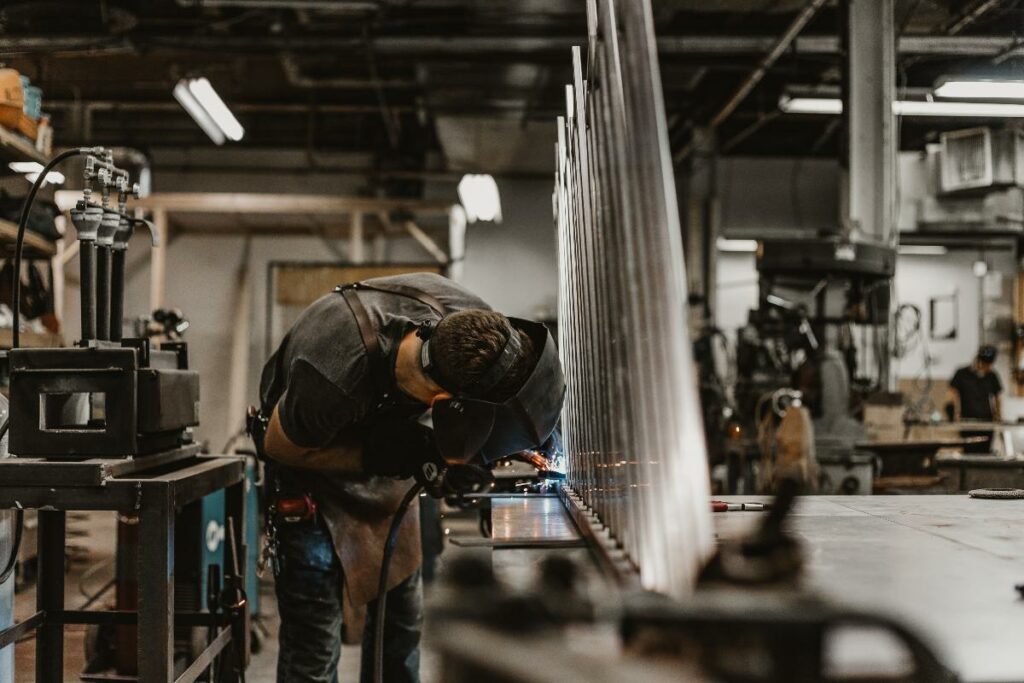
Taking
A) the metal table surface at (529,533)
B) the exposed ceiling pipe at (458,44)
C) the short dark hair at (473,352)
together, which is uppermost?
the exposed ceiling pipe at (458,44)

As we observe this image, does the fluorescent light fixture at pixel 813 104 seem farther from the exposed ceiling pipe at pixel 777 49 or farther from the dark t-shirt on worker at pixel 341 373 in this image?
the dark t-shirt on worker at pixel 341 373

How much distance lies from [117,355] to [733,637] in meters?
1.48

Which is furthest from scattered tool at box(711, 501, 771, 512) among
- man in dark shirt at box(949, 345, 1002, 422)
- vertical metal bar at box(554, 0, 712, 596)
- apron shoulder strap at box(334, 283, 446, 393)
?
man in dark shirt at box(949, 345, 1002, 422)

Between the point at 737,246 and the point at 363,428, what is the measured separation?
810cm

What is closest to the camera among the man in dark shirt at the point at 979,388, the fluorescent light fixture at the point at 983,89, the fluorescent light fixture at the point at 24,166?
the fluorescent light fixture at the point at 24,166

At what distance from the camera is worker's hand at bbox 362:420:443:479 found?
5.85ft

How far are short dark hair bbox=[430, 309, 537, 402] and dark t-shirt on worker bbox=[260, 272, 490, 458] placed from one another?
0.21 m

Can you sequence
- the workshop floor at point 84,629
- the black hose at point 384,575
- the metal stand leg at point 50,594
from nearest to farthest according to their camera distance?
the black hose at point 384,575 → the metal stand leg at point 50,594 → the workshop floor at point 84,629

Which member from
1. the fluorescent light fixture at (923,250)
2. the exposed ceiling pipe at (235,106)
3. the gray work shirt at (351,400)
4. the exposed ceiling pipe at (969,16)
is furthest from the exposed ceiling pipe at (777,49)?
the gray work shirt at (351,400)

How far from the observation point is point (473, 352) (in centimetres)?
152

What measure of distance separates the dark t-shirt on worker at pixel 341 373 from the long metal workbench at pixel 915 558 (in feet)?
1.16

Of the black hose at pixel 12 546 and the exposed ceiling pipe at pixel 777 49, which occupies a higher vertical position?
the exposed ceiling pipe at pixel 777 49

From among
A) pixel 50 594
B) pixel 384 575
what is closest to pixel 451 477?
pixel 384 575

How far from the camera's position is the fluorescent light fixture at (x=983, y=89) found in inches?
208
